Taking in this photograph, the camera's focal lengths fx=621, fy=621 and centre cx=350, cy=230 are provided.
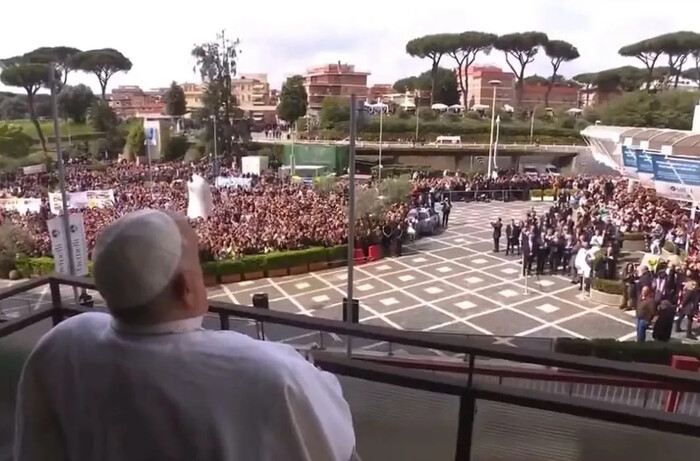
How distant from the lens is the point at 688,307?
20.9 feet

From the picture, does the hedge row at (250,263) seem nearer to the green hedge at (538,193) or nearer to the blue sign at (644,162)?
the blue sign at (644,162)

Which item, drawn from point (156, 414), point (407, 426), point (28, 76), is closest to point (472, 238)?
point (407, 426)

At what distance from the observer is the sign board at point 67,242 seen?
700 cm

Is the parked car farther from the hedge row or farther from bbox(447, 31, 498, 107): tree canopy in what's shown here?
bbox(447, 31, 498, 107): tree canopy

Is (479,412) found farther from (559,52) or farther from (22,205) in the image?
(559,52)

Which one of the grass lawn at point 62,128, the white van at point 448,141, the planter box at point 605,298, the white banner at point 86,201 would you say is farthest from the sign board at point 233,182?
the white van at point 448,141

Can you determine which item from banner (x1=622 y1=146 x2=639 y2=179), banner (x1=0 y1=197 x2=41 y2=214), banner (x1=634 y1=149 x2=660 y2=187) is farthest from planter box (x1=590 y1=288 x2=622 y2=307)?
banner (x1=0 y1=197 x2=41 y2=214)

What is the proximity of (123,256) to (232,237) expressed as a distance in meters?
9.27

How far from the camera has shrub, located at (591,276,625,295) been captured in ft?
25.6

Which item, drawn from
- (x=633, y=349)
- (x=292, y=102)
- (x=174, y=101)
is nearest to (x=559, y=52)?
(x=292, y=102)

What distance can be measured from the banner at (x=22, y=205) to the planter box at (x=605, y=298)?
10111 mm

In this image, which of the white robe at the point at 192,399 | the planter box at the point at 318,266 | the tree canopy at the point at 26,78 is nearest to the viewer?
the white robe at the point at 192,399

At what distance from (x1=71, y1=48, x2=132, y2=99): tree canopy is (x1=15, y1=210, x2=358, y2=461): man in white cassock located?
30356mm

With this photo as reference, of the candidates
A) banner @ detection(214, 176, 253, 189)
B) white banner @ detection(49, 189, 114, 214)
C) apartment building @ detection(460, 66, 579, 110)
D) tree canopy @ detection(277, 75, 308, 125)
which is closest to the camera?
white banner @ detection(49, 189, 114, 214)
